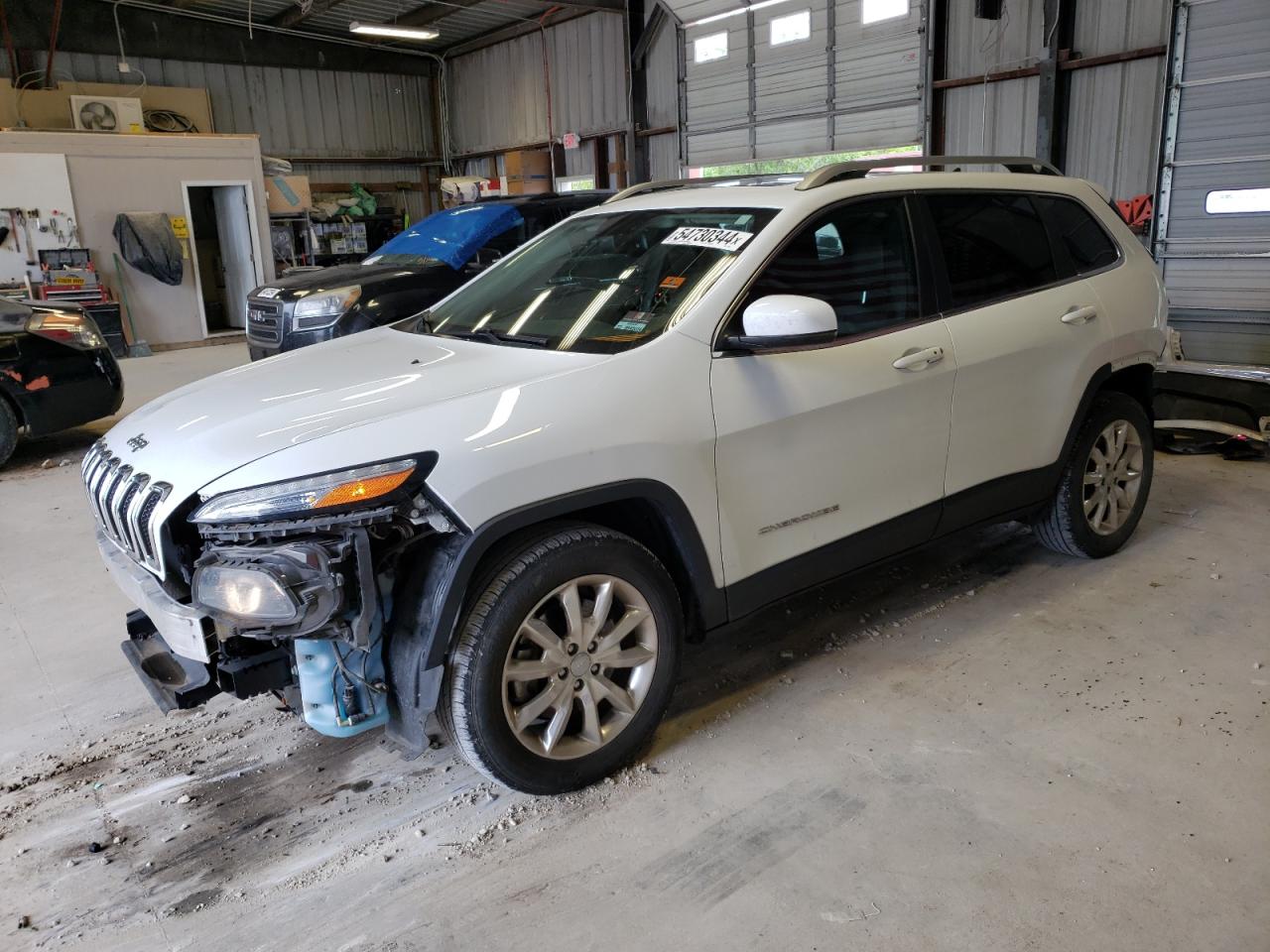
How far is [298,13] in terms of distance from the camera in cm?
1695

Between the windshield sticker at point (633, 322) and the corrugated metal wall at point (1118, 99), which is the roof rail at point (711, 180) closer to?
the windshield sticker at point (633, 322)

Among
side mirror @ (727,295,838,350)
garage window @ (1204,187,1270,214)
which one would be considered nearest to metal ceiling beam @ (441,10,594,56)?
garage window @ (1204,187,1270,214)

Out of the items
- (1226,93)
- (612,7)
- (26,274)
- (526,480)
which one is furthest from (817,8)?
(526,480)

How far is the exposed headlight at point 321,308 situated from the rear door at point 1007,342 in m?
5.01

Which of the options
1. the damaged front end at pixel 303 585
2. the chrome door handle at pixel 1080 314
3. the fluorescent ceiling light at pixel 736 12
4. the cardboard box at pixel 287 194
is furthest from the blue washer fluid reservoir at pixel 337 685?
the cardboard box at pixel 287 194

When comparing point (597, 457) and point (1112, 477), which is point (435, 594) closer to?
point (597, 457)

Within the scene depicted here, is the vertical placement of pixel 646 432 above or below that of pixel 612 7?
below

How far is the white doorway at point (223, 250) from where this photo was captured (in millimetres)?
13891

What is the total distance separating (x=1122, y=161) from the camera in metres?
9.45

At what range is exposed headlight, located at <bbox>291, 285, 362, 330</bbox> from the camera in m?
7.05

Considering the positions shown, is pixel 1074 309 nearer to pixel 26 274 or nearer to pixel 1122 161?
pixel 1122 161

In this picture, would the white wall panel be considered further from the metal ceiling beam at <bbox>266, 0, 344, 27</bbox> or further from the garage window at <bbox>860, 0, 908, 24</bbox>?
the garage window at <bbox>860, 0, 908, 24</bbox>

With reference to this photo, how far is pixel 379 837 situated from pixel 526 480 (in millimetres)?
1027

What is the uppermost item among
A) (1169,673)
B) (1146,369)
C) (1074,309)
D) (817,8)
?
(817,8)
